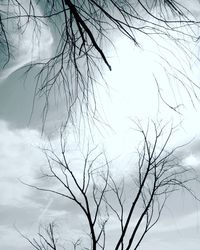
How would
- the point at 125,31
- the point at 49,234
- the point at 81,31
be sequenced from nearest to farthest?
the point at 125,31 < the point at 81,31 < the point at 49,234

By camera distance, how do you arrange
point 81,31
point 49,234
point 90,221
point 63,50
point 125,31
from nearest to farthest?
point 125,31
point 81,31
point 63,50
point 90,221
point 49,234

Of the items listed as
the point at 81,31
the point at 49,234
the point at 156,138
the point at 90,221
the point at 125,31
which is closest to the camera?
the point at 125,31

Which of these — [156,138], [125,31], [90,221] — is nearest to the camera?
[125,31]

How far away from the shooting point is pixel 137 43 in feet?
7.65

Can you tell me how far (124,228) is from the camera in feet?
30.5

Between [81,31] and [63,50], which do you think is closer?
[81,31]

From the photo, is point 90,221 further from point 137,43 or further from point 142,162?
point 137,43

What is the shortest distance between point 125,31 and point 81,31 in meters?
0.34

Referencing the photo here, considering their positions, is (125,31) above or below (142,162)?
below

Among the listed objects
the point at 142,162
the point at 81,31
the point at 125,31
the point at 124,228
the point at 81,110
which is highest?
the point at 142,162

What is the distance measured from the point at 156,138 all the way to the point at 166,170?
1.02m

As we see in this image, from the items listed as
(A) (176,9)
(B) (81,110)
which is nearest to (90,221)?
(B) (81,110)

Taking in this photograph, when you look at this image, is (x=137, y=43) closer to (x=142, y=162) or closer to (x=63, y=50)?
(x=63, y=50)

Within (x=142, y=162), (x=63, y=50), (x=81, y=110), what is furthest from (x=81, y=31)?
(x=142, y=162)
